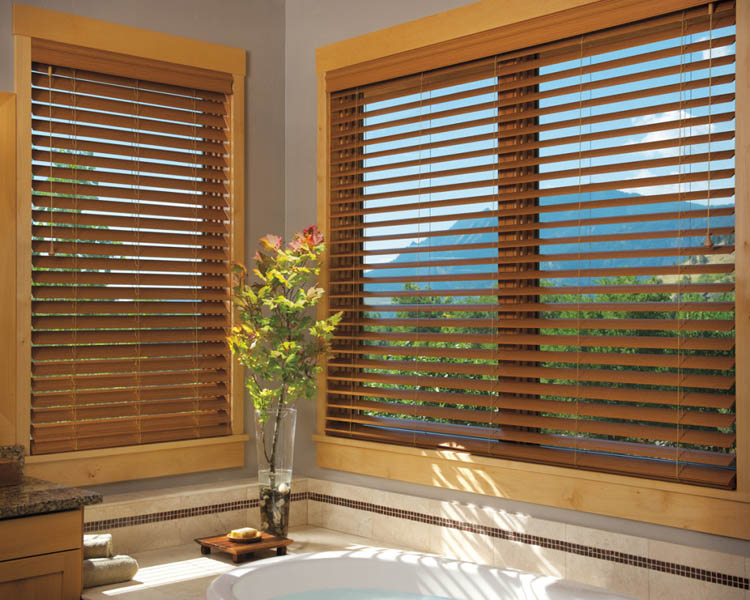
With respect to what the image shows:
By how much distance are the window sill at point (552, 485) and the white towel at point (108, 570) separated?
112cm

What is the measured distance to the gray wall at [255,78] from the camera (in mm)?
3773

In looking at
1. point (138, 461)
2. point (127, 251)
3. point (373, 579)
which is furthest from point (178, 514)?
point (127, 251)

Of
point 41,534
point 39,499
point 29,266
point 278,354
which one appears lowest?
point 41,534

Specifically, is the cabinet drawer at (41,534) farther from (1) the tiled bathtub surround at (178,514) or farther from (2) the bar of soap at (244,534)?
(2) the bar of soap at (244,534)

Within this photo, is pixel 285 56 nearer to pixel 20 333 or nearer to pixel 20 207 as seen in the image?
pixel 20 207

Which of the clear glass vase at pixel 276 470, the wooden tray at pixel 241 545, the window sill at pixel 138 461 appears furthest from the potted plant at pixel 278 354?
the window sill at pixel 138 461

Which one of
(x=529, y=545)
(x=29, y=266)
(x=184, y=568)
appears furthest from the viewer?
(x=29, y=266)

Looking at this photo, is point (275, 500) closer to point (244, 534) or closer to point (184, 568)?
point (244, 534)

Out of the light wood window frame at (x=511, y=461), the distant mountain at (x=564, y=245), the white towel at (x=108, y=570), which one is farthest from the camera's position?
the white towel at (x=108, y=570)

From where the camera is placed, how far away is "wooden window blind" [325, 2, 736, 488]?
2.64 meters

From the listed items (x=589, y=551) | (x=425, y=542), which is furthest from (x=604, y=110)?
(x=425, y=542)

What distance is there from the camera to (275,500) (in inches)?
138

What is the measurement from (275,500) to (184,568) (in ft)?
1.64

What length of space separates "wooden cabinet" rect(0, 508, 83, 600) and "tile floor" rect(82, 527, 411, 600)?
0.11 metres
